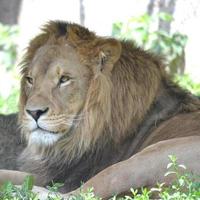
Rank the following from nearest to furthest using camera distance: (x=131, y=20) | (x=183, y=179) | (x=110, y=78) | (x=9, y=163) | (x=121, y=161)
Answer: (x=183, y=179) → (x=121, y=161) → (x=110, y=78) → (x=9, y=163) → (x=131, y=20)

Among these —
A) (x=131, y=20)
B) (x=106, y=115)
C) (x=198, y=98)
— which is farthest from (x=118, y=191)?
(x=131, y=20)

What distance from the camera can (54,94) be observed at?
19.8 feet

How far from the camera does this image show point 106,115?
6168 mm

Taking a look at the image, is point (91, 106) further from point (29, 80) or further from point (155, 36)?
point (155, 36)

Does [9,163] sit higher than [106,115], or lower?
lower

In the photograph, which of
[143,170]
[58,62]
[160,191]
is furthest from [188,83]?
[160,191]

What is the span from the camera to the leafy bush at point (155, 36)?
11.8 meters

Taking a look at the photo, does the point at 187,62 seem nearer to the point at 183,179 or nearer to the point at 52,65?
the point at 52,65

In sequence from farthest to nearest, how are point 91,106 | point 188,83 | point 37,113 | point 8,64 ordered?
point 8,64, point 188,83, point 91,106, point 37,113

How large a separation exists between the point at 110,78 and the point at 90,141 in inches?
17.8

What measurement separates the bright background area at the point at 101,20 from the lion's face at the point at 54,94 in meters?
4.43

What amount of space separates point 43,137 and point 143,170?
813 mm

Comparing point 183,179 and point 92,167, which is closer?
point 183,179

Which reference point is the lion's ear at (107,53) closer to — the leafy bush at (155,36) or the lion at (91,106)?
the lion at (91,106)
